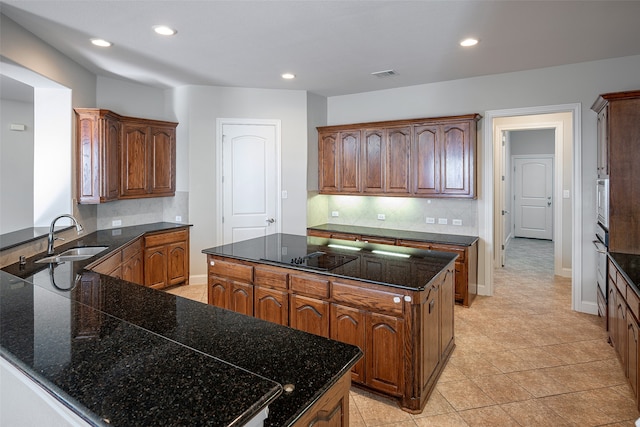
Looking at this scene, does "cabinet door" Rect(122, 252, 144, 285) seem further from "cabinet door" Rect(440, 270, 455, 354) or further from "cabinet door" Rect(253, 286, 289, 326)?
"cabinet door" Rect(440, 270, 455, 354)

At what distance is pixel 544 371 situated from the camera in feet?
9.38

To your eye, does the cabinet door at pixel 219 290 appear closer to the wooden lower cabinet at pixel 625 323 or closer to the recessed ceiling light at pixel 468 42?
the wooden lower cabinet at pixel 625 323

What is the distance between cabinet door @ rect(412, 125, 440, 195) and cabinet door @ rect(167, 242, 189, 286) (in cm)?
331

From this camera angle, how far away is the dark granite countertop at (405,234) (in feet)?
14.4

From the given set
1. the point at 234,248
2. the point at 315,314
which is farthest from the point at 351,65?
the point at 315,314

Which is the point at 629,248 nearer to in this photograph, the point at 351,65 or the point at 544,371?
the point at 544,371

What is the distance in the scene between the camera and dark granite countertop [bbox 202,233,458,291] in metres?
2.33

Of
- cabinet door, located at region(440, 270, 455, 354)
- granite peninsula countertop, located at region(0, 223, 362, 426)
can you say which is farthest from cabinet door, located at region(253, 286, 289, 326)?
cabinet door, located at region(440, 270, 455, 354)

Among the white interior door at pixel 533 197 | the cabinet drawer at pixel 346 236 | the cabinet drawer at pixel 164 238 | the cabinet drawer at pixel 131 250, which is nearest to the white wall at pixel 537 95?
the cabinet drawer at pixel 346 236

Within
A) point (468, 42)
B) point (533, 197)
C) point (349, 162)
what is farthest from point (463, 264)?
point (533, 197)

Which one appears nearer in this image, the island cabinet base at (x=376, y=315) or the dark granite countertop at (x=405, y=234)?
the island cabinet base at (x=376, y=315)

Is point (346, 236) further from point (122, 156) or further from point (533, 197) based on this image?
point (533, 197)

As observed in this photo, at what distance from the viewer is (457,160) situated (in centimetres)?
450

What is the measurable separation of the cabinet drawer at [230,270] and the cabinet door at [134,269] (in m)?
1.40
